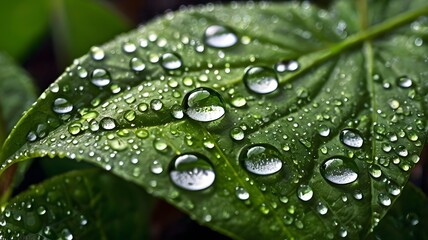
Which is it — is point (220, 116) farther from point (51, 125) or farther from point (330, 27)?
point (330, 27)

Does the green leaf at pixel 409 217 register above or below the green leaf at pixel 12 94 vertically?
below

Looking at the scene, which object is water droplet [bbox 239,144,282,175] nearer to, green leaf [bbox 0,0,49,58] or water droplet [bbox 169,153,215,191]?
water droplet [bbox 169,153,215,191]

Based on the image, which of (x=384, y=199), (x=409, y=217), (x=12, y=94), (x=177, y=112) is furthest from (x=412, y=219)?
(x=12, y=94)

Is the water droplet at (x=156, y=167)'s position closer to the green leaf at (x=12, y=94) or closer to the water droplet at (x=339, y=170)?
the water droplet at (x=339, y=170)

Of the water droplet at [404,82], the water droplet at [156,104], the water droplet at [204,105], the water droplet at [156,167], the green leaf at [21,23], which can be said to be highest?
the water droplet at [156,104]

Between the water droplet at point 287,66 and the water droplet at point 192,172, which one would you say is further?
the water droplet at point 287,66

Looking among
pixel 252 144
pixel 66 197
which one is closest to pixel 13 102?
pixel 66 197

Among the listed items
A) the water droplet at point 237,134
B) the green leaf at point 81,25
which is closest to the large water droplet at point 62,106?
the water droplet at point 237,134
